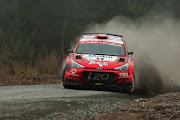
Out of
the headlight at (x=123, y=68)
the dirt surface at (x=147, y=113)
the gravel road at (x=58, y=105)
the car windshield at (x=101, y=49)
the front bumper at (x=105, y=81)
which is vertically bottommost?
the gravel road at (x=58, y=105)

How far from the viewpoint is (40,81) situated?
56.2ft

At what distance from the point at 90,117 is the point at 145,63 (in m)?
9.93

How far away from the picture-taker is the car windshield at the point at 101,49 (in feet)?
41.0

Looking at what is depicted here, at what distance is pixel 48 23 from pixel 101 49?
21.6 meters

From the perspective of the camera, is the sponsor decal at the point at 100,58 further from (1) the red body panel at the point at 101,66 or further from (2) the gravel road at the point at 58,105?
(2) the gravel road at the point at 58,105

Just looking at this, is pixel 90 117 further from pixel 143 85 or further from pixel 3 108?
pixel 143 85

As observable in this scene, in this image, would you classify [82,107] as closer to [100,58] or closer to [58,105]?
[58,105]

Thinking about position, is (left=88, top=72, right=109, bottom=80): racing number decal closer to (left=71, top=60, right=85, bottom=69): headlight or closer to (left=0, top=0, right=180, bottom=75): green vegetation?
(left=71, top=60, right=85, bottom=69): headlight

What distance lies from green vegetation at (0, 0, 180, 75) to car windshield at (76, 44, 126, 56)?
678 cm

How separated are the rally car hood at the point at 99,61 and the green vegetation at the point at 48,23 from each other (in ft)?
24.6

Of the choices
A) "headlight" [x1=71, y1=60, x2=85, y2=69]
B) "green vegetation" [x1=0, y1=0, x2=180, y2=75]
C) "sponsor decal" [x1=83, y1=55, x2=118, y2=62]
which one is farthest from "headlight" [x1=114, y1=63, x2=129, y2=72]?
"green vegetation" [x1=0, y1=0, x2=180, y2=75]

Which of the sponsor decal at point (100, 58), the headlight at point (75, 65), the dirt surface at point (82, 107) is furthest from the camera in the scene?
the sponsor decal at point (100, 58)

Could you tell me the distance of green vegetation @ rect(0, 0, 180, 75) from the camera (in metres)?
22.6

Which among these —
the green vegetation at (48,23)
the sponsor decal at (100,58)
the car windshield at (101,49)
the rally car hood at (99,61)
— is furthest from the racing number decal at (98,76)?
the green vegetation at (48,23)
